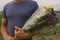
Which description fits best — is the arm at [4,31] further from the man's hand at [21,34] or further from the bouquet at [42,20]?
the bouquet at [42,20]

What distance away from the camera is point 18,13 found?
5.85ft

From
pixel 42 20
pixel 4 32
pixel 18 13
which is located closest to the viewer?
pixel 42 20

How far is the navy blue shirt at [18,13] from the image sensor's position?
178cm

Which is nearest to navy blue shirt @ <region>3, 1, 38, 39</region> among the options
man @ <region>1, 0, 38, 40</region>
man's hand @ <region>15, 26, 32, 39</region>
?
man @ <region>1, 0, 38, 40</region>

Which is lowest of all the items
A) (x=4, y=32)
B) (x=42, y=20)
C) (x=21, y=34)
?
(x=4, y=32)

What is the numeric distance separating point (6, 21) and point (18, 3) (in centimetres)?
20

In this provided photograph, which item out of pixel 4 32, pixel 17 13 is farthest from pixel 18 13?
pixel 4 32

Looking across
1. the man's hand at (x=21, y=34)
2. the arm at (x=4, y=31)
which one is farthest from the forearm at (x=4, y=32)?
the man's hand at (x=21, y=34)

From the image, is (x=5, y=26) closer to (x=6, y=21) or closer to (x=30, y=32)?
(x=6, y=21)

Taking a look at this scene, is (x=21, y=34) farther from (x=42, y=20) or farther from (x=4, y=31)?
(x=4, y=31)

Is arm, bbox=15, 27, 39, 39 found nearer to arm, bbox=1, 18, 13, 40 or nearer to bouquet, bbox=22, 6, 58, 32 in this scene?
bouquet, bbox=22, 6, 58, 32

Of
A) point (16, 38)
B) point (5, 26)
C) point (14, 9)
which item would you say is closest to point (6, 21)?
point (5, 26)

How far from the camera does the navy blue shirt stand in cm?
178

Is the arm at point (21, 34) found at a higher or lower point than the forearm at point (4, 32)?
higher
